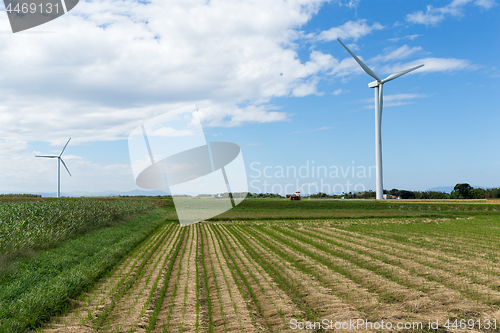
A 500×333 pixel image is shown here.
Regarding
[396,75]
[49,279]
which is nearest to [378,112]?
[396,75]

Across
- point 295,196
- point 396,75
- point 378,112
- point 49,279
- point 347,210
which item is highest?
point 396,75

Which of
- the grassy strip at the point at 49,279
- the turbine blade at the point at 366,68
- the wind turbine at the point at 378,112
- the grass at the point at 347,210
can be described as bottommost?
the grass at the point at 347,210

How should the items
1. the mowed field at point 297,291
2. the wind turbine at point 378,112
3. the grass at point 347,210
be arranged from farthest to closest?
the wind turbine at point 378,112 → the grass at point 347,210 → the mowed field at point 297,291

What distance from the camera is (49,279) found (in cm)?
1216

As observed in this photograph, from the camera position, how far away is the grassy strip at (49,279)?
887 cm

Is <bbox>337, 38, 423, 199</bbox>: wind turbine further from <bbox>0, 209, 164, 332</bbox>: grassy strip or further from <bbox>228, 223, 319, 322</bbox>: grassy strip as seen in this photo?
<bbox>0, 209, 164, 332</bbox>: grassy strip

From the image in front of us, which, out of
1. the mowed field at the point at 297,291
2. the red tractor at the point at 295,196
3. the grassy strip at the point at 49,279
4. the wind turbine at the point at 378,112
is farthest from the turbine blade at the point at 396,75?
the grassy strip at the point at 49,279

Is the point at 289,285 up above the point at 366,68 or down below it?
below

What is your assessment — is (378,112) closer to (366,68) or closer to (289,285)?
(366,68)

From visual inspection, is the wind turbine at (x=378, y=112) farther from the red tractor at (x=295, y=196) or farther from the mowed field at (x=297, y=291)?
the mowed field at (x=297, y=291)

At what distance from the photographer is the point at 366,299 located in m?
10.3

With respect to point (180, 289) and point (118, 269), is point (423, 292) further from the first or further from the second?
point (118, 269)

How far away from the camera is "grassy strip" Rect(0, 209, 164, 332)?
8873 mm

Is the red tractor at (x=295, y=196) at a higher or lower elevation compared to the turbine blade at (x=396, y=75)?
lower
